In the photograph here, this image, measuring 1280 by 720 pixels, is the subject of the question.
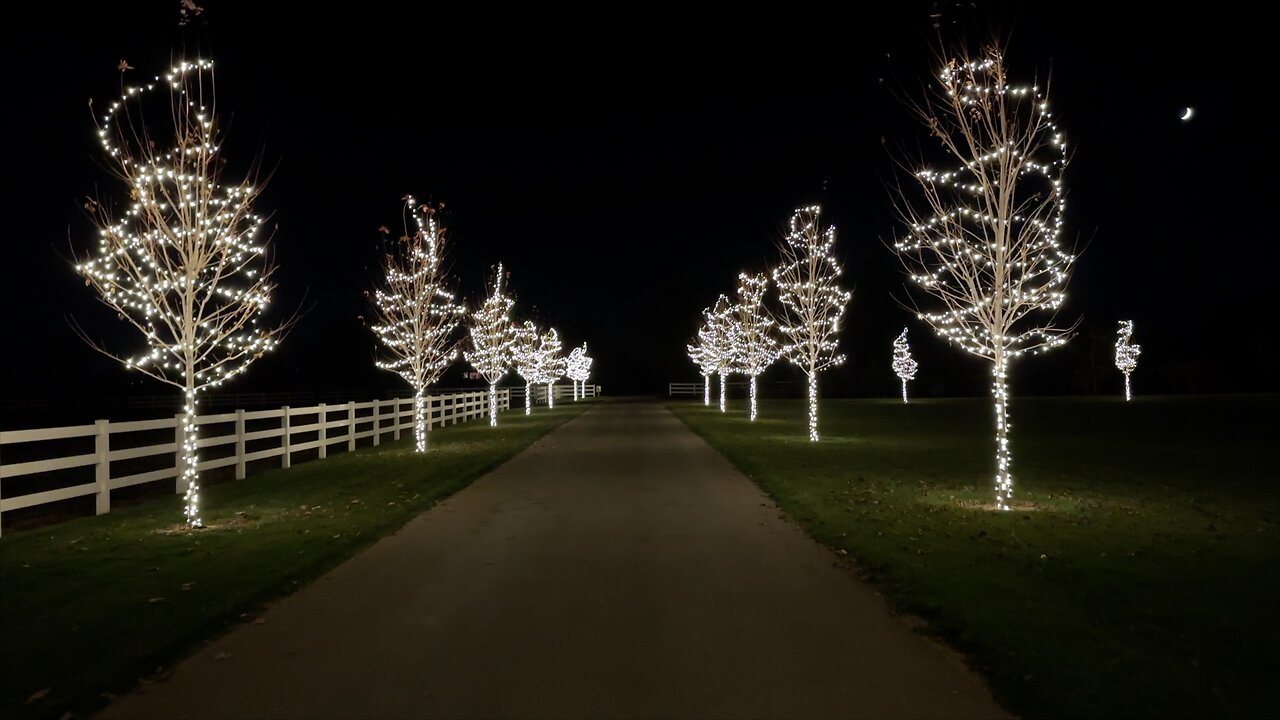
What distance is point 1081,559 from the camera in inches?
331

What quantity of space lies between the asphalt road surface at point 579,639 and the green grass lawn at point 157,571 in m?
0.32

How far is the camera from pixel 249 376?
3364 inches

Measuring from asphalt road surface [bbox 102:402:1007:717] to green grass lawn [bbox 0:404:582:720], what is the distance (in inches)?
12.5

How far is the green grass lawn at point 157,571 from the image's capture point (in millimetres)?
5453

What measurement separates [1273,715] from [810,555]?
4627mm

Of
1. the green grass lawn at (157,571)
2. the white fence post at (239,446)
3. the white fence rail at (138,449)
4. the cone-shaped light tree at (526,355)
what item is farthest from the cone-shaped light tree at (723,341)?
the green grass lawn at (157,571)

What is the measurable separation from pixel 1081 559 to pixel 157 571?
850cm

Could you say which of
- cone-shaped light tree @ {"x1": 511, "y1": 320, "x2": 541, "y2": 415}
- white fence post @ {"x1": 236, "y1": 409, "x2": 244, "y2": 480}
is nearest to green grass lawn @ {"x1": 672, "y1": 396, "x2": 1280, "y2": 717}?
white fence post @ {"x1": 236, "y1": 409, "x2": 244, "y2": 480}

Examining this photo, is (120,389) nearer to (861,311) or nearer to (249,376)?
(249,376)

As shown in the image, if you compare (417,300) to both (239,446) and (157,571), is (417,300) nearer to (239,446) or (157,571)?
(239,446)

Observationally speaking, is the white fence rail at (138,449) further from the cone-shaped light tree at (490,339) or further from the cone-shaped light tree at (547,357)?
the cone-shaped light tree at (547,357)

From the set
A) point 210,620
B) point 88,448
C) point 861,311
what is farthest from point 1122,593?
point 861,311

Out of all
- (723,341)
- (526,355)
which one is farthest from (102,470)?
(526,355)

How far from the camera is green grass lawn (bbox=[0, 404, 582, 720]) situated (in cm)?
545
